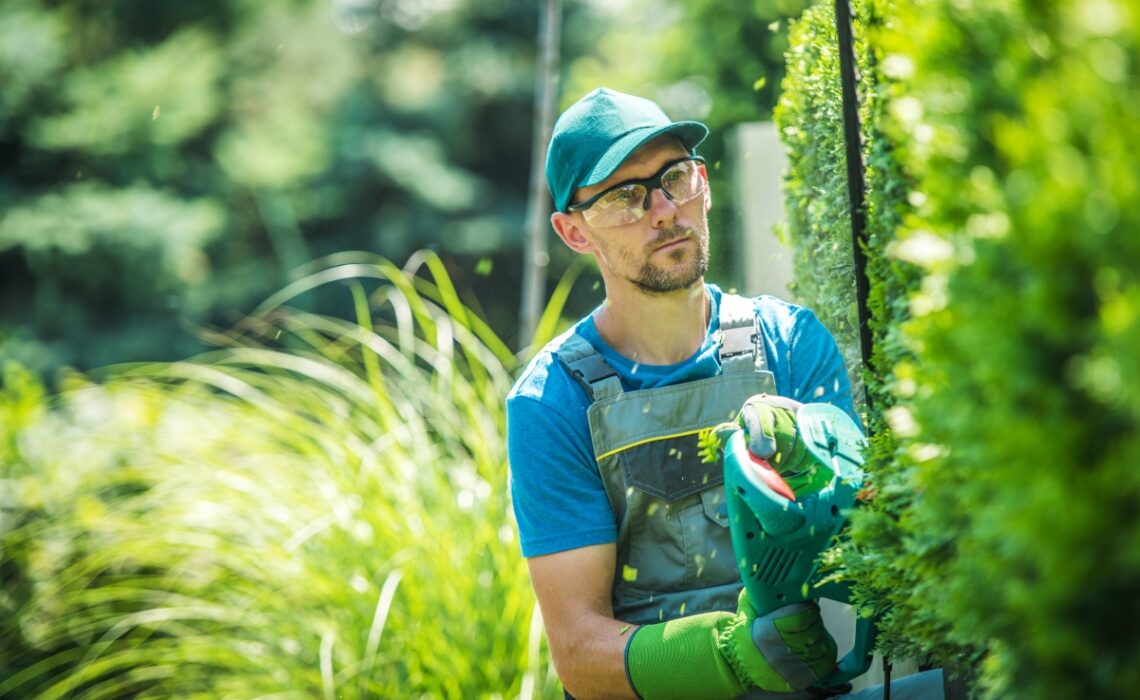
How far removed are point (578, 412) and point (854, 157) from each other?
78 cm

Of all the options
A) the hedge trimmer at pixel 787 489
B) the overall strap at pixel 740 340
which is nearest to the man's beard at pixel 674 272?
the overall strap at pixel 740 340

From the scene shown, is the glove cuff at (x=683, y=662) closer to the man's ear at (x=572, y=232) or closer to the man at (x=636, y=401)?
the man at (x=636, y=401)

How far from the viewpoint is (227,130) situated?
1290 centimetres

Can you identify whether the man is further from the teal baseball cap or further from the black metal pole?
the black metal pole

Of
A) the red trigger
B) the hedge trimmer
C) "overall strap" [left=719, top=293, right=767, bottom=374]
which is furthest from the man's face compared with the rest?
the red trigger

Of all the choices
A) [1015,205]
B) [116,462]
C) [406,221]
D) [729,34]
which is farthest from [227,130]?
[1015,205]

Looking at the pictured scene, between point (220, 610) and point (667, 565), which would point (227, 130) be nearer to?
point (220, 610)

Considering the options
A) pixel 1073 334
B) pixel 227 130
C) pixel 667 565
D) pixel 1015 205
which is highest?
pixel 227 130

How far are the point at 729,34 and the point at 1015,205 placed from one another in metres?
5.06

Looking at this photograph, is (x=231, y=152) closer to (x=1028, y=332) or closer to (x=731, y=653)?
(x=731, y=653)

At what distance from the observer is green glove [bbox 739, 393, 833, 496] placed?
1.64m

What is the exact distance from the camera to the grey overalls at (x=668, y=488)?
6.75ft

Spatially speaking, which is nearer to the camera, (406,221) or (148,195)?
(148,195)

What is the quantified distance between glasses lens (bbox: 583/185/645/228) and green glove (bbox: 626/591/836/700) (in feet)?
2.67
